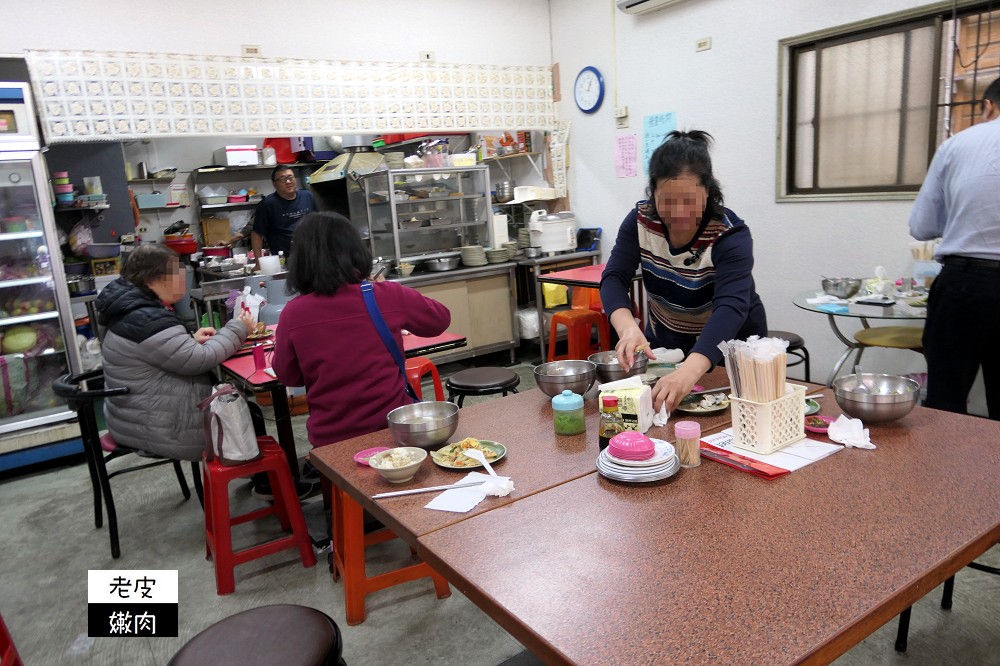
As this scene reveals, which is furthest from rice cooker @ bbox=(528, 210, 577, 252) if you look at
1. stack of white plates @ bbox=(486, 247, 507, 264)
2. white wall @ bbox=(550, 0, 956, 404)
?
white wall @ bbox=(550, 0, 956, 404)

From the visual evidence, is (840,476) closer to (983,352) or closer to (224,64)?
(983,352)

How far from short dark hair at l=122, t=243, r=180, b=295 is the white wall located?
3.57 m

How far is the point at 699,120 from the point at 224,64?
3322mm

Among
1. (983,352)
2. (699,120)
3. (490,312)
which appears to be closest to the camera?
(983,352)

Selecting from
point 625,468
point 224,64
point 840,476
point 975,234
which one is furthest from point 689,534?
point 224,64

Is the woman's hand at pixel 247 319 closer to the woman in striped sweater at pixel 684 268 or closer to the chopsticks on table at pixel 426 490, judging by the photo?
the woman in striped sweater at pixel 684 268

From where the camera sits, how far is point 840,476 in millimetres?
1426

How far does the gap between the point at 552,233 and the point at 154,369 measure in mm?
3593

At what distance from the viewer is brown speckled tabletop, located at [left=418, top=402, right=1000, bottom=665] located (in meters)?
0.96

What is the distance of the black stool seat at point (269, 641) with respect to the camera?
1263 mm

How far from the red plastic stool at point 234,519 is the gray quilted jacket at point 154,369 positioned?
0.28m

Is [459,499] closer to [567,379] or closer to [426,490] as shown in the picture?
[426,490]

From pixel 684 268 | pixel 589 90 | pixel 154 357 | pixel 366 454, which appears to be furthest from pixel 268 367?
pixel 589 90

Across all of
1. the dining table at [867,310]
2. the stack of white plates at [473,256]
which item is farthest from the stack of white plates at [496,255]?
the dining table at [867,310]
